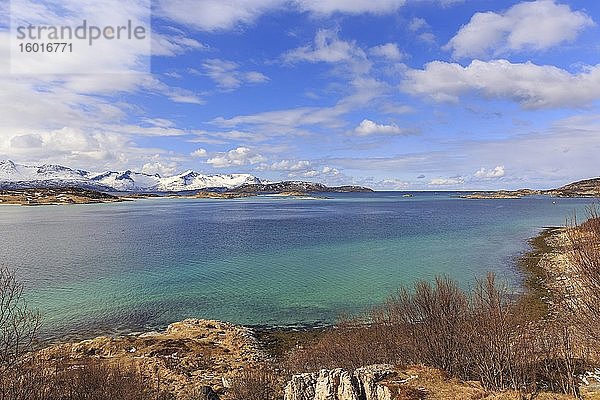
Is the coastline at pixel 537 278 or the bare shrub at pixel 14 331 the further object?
the coastline at pixel 537 278

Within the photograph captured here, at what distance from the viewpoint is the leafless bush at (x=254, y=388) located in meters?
16.5

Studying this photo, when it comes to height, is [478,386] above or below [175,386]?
above

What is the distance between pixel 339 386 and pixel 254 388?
5.01 meters

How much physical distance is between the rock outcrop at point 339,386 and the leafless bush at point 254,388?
3.16m

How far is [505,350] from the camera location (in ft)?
51.1

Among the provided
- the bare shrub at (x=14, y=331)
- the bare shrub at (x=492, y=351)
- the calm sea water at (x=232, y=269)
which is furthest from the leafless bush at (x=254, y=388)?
the calm sea water at (x=232, y=269)

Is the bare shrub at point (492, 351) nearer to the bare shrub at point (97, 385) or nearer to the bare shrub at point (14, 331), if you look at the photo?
the bare shrub at point (97, 385)

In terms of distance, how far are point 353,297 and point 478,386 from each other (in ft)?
76.6

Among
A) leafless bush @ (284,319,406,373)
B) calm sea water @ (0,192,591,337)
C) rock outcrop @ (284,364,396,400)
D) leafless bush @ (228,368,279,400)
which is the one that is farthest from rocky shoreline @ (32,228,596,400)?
calm sea water @ (0,192,591,337)

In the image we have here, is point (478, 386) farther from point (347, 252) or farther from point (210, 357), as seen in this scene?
point (347, 252)

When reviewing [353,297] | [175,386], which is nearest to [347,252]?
[353,297]

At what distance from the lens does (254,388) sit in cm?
1680

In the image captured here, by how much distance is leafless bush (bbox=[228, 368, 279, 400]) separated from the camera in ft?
54.2

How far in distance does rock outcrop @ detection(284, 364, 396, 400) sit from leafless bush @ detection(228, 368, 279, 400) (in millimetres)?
3164
